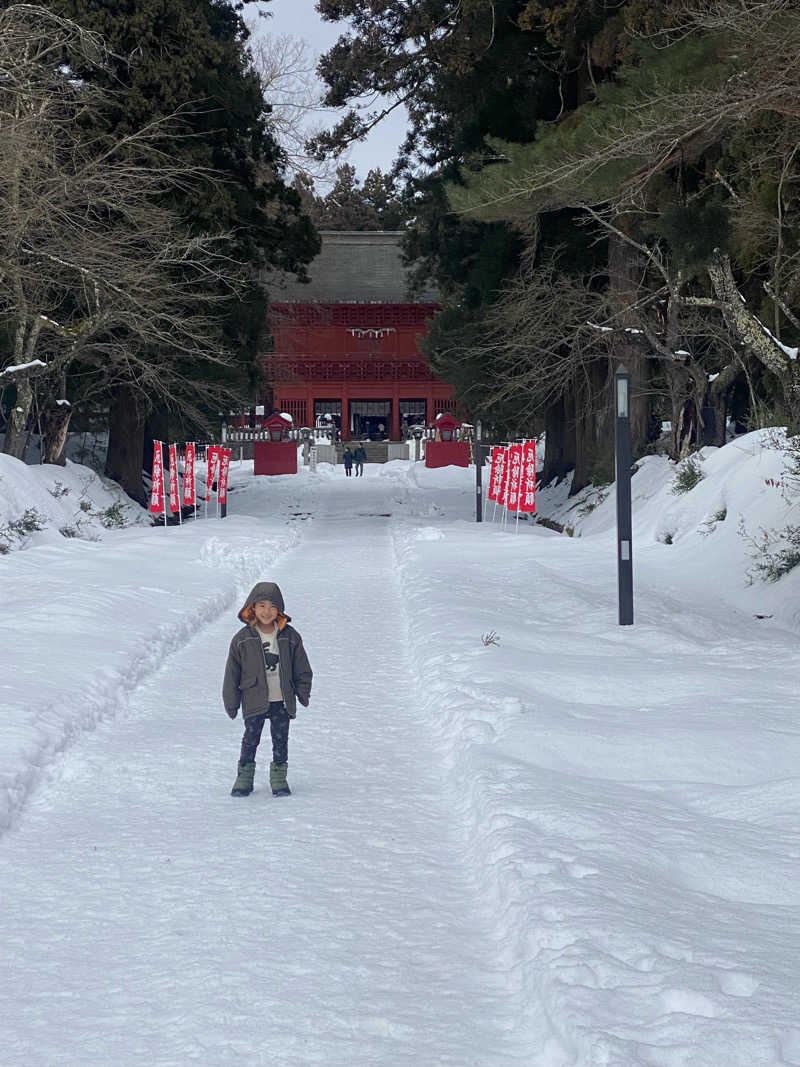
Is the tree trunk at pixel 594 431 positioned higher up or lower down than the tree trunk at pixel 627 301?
lower down

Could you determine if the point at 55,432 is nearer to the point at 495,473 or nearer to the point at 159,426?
the point at 159,426

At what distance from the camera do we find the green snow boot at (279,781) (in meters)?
6.10

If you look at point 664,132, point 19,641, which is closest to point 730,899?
point 19,641

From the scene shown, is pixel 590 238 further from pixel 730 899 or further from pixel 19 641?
pixel 730 899

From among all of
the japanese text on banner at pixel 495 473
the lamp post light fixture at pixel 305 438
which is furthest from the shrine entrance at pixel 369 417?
the japanese text on banner at pixel 495 473

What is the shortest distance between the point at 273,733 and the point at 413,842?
3.92 ft

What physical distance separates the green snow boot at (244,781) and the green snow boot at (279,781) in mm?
115

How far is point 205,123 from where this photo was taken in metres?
24.3

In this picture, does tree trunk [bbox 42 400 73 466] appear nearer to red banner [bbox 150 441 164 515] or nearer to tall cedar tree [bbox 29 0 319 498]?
tall cedar tree [bbox 29 0 319 498]

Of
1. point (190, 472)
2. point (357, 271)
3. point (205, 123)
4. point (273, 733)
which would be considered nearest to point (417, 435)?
point (357, 271)

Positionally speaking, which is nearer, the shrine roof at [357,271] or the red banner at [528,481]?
the red banner at [528,481]

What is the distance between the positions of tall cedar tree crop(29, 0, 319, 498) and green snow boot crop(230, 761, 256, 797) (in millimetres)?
18148

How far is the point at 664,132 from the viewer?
457 inches

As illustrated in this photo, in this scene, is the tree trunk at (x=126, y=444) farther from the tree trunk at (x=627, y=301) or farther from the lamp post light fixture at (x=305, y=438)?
the lamp post light fixture at (x=305, y=438)
